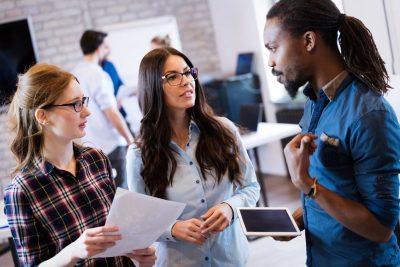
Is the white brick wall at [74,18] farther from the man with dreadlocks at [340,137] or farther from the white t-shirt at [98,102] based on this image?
the man with dreadlocks at [340,137]

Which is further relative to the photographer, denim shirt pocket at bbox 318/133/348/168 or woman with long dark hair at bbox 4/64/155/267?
woman with long dark hair at bbox 4/64/155/267

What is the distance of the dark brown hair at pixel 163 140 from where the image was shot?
1826 mm

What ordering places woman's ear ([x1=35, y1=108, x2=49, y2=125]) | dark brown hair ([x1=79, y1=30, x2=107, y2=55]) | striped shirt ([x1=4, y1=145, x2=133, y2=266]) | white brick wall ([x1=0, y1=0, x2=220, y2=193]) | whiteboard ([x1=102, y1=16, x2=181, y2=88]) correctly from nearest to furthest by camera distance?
striped shirt ([x1=4, y1=145, x2=133, y2=266])
woman's ear ([x1=35, y1=108, x2=49, y2=125])
dark brown hair ([x1=79, y1=30, x2=107, y2=55])
white brick wall ([x1=0, y1=0, x2=220, y2=193])
whiteboard ([x1=102, y1=16, x2=181, y2=88])

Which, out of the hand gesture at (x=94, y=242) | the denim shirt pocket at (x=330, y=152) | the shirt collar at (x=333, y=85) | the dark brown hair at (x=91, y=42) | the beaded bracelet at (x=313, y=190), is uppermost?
the dark brown hair at (x=91, y=42)

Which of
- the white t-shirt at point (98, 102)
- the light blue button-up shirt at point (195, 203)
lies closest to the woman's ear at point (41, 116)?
the light blue button-up shirt at point (195, 203)

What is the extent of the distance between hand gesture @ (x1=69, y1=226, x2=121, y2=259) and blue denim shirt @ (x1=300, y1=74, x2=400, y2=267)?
1.79 ft

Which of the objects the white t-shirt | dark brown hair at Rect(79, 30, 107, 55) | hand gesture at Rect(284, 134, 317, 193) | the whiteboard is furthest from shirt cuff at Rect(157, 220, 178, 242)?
the whiteboard

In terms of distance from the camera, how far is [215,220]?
168cm

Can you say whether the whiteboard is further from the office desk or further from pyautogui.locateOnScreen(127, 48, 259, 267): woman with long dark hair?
pyautogui.locateOnScreen(127, 48, 259, 267): woman with long dark hair

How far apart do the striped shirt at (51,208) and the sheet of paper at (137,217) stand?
153 mm

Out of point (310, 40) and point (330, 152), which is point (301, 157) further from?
point (310, 40)

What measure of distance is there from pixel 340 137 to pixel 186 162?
79cm

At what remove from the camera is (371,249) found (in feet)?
4.01

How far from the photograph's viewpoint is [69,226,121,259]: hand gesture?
4.39ft
